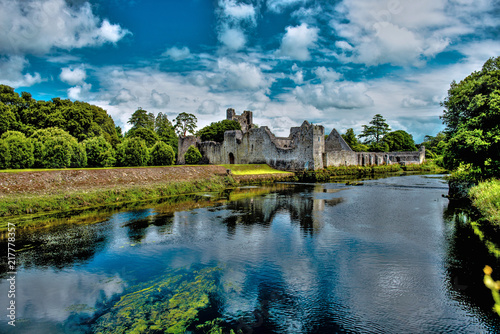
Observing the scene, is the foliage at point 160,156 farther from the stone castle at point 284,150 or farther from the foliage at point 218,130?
the foliage at point 218,130

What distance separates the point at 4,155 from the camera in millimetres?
19547

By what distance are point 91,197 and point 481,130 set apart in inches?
778

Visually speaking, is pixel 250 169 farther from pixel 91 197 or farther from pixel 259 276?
pixel 259 276

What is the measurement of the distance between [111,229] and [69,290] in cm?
511

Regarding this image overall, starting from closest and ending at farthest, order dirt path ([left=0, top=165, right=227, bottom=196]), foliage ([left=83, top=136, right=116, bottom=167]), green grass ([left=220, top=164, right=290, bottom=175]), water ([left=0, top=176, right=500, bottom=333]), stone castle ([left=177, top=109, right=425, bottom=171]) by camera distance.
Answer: water ([left=0, top=176, right=500, bottom=333]) < dirt path ([left=0, top=165, right=227, bottom=196]) < foliage ([left=83, top=136, right=116, bottom=167]) < green grass ([left=220, top=164, right=290, bottom=175]) < stone castle ([left=177, top=109, right=425, bottom=171])

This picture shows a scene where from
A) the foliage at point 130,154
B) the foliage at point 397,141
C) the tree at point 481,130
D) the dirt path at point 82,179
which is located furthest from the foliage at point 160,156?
the foliage at point 397,141

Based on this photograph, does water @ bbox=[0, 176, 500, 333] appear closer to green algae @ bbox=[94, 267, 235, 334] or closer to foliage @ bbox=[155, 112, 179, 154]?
green algae @ bbox=[94, 267, 235, 334]

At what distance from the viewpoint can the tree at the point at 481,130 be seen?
13.4m

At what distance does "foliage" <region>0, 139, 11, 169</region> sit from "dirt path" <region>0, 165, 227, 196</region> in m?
5.92

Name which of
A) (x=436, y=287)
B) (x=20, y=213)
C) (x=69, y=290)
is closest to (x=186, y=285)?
(x=69, y=290)

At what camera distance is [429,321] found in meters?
5.27

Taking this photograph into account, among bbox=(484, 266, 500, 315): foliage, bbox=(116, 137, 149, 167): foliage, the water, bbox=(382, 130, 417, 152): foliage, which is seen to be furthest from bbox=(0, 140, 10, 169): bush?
bbox=(382, 130, 417, 152): foliage

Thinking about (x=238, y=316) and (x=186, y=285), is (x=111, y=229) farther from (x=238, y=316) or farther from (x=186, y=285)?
(x=238, y=316)

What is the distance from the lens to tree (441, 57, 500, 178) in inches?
527
